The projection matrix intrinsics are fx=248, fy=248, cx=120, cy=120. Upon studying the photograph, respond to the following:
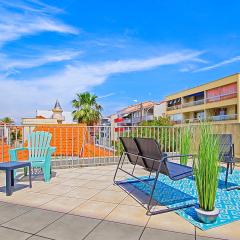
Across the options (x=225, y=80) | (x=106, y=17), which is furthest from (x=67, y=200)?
(x=225, y=80)

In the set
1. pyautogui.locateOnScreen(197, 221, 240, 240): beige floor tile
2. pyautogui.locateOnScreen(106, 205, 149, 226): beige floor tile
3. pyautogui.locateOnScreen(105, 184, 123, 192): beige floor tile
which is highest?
pyautogui.locateOnScreen(106, 205, 149, 226): beige floor tile

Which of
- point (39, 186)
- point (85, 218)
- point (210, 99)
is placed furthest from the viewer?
point (210, 99)

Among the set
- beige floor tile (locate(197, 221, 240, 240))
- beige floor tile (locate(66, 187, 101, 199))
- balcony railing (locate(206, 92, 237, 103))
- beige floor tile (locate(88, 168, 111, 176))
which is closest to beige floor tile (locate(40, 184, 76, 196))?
beige floor tile (locate(66, 187, 101, 199))

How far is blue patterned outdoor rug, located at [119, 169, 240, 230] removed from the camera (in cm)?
325

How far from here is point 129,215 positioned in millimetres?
3391

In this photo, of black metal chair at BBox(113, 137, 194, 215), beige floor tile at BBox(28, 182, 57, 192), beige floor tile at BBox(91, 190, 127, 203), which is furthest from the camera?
beige floor tile at BBox(28, 182, 57, 192)

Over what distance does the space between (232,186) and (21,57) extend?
12032 mm

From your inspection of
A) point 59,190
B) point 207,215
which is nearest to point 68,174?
point 59,190

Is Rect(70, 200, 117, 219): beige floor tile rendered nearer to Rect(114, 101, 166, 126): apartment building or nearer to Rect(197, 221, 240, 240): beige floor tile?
Rect(197, 221, 240, 240): beige floor tile

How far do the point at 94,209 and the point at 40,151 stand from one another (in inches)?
102

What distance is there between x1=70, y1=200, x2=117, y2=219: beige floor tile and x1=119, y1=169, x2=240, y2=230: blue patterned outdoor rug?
0.86 meters

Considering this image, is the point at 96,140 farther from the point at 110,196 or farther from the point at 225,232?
the point at 225,232

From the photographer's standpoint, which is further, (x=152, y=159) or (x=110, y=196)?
(x=110, y=196)

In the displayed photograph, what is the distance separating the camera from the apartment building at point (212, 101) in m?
33.4
